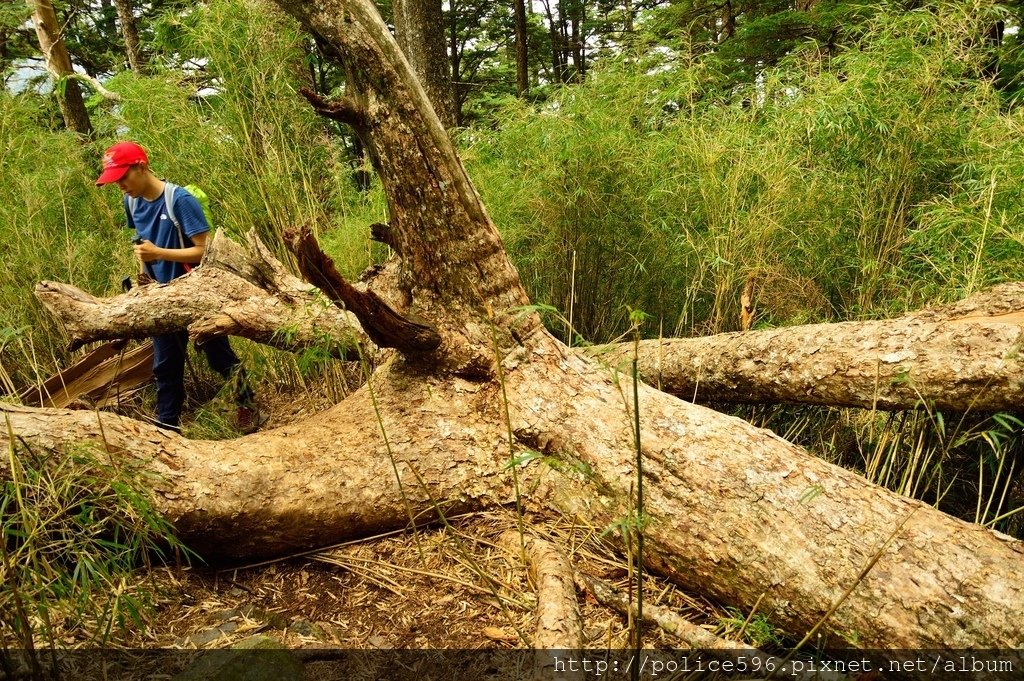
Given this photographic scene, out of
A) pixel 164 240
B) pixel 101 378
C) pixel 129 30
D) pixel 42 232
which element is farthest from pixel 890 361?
pixel 129 30

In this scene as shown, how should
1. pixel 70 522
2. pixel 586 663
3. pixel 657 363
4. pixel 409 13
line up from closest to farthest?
pixel 586 663
pixel 70 522
pixel 657 363
pixel 409 13

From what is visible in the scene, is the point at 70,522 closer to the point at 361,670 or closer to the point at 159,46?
the point at 361,670

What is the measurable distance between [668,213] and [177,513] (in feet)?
9.14

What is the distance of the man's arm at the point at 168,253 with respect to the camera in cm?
299

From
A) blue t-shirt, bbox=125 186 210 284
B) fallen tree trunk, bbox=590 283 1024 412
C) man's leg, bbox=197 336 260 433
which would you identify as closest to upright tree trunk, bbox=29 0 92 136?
blue t-shirt, bbox=125 186 210 284

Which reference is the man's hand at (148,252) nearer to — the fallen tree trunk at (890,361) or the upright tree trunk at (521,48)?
the fallen tree trunk at (890,361)

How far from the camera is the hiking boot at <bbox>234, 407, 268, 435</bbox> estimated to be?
339cm

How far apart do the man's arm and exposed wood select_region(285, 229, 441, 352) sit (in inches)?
50.1

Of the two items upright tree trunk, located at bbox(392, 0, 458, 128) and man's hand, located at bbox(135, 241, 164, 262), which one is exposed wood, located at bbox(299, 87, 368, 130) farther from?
upright tree trunk, located at bbox(392, 0, 458, 128)

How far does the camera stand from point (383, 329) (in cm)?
228

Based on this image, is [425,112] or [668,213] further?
[668,213]

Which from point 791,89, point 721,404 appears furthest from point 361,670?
point 791,89

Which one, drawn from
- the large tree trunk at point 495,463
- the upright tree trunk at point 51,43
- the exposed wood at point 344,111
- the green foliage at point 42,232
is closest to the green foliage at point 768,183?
the large tree trunk at point 495,463

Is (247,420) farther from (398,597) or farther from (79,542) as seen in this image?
(398,597)
